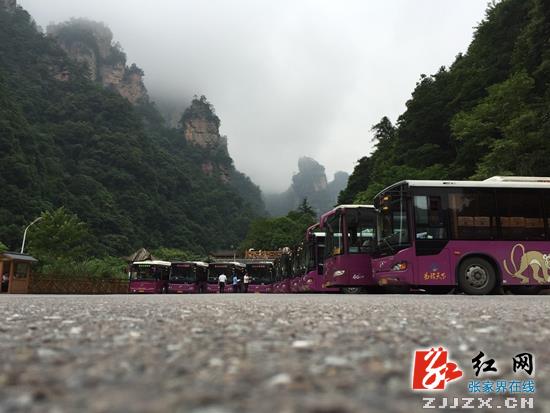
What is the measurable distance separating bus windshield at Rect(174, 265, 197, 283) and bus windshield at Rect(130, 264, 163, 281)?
1.23 m

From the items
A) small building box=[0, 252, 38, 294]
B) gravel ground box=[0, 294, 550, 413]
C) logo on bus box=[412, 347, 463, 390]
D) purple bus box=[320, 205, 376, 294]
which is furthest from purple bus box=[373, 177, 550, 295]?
small building box=[0, 252, 38, 294]

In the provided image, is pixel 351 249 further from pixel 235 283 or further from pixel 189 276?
pixel 189 276

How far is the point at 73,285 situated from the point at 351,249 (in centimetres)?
2388

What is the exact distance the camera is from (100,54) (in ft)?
623

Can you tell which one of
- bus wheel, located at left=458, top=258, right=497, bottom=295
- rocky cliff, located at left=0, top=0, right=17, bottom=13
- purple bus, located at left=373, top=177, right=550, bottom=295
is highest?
rocky cliff, located at left=0, top=0, right=17, bottom=13

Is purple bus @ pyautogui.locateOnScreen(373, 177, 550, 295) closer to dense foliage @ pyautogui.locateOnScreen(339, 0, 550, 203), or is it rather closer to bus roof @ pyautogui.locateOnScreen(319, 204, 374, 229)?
bus roof @ pyautogui.locateOnScreen(319, 204, 374, 229)

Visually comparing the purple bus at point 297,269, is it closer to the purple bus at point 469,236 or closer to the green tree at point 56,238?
the purple bus at point 469,236

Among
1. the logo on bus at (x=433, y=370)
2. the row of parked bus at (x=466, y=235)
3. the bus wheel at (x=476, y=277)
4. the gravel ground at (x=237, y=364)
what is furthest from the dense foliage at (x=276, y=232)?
the logo on bus at (x=433, y=370)

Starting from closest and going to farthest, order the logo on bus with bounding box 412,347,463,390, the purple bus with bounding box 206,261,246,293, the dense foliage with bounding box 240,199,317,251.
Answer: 1. the logo on bus with bounding box 412,347,463,390
2. the purple bus with bounding box 206,261,246,293
3. the dense foliage with bounding box 240,199,317,251

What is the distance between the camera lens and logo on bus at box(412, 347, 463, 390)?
2060mm

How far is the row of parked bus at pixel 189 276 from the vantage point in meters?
35.1

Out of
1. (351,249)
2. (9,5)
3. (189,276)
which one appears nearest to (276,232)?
(189,276)

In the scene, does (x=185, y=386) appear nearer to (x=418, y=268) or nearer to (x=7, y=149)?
(x=418, y=268)

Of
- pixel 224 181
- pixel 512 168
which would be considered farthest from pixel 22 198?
pixel 224 181
